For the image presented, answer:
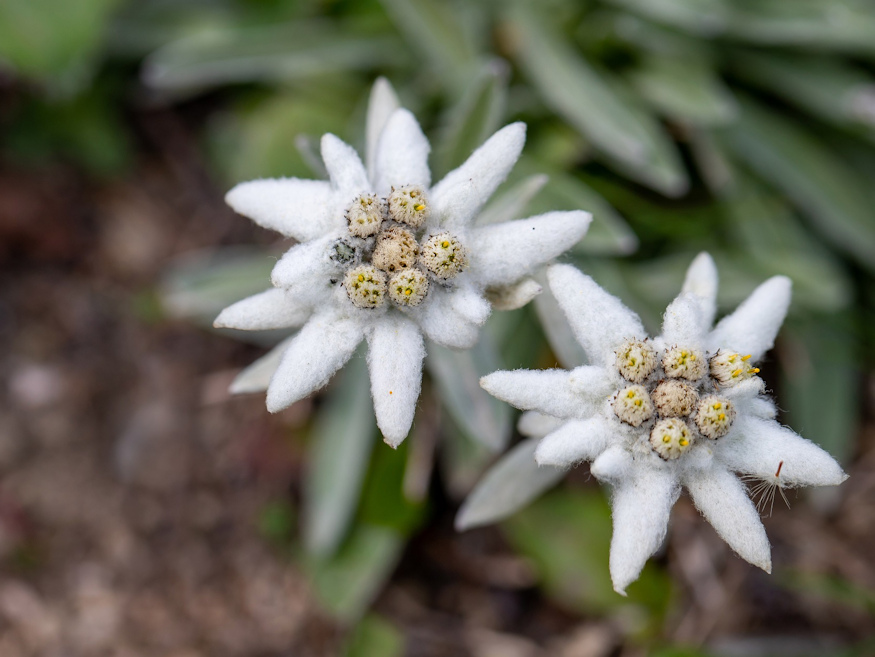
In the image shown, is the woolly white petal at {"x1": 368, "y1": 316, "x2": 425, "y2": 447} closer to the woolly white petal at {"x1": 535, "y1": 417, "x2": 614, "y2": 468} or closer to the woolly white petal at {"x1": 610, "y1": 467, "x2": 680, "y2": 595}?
the woolly white petal at {"x1": 535, "y1": 417, "x2": 614, "y2": 468}

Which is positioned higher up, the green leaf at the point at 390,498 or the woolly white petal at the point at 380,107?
the woolly white petal at the point at 380,107

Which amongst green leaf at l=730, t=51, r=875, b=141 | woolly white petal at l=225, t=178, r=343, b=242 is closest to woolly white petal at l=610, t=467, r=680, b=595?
woolly white petal at l=225, t=178, r=343, b=242

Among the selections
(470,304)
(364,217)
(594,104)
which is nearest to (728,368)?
(470,304)

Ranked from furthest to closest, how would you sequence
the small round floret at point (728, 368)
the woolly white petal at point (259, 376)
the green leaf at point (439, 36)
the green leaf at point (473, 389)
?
the green leaf at point (439, 36) < the green leaf at point (473, 389) < the woolly white petal at point (259, 376) < the small round floret at point (728, 368)

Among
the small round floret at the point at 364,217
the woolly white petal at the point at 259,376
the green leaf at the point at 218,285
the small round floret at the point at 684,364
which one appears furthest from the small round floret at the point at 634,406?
the green leaf at the point at 218,285

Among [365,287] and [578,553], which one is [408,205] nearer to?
[365,287]

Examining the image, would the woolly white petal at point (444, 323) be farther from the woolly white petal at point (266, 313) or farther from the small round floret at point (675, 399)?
the small round floret at point (675, 399)

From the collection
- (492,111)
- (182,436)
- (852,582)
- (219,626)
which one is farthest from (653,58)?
(219,626)
